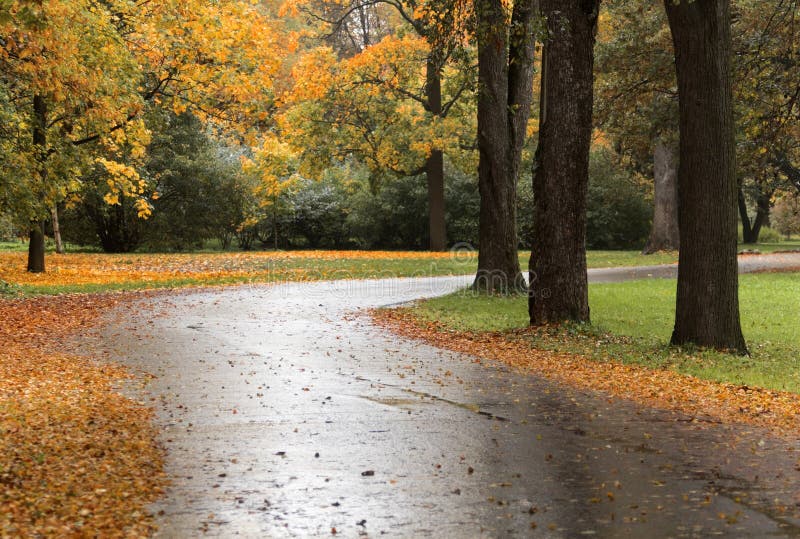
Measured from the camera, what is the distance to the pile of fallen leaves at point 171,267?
2354 centimetres

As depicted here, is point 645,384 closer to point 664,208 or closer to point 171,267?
point 171,267

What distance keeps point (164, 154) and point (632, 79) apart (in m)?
20.6

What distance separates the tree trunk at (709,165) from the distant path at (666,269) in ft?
39.0

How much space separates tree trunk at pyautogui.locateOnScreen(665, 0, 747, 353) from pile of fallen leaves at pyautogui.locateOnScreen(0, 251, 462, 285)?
15.1 meters

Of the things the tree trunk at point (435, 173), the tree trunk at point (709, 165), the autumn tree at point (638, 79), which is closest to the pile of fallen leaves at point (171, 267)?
the tree trunk at point (435, 173)

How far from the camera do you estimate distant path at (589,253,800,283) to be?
24.9 metres

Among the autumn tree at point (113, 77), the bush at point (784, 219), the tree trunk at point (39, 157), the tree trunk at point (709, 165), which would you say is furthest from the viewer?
the bush at point (784, 219)

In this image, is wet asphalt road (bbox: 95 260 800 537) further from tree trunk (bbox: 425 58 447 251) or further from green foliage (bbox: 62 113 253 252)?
green foliage (bbox: 62 113 253 252)

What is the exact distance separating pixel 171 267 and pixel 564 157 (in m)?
17.3

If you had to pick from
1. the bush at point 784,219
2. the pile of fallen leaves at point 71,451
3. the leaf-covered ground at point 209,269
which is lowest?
the pile of fallen leaves at point 71,451

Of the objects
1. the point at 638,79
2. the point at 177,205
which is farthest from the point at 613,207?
the point at 177,205

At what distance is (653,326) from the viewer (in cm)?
1514

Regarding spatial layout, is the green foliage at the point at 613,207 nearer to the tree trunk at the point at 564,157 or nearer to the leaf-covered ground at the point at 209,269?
the leaf-covered ground at the point at 209,269

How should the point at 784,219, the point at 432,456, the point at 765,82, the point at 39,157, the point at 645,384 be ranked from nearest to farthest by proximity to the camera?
the point at 432,456, the point at 645,384, the point at 765,82, the point at 39,157, the point at 784,219
